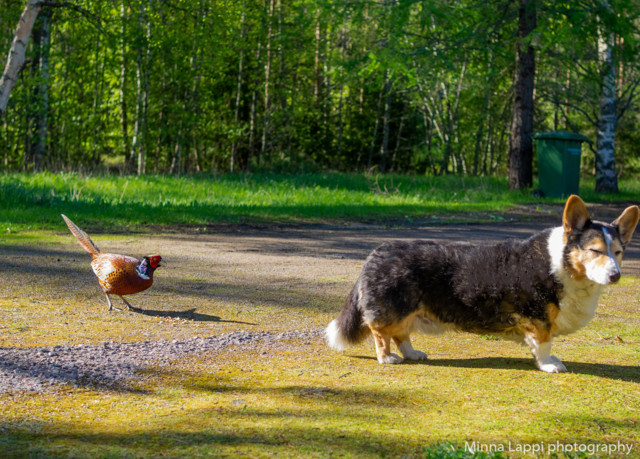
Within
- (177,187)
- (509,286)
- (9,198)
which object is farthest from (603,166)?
(509,286)

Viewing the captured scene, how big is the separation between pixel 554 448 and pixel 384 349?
4.66ft

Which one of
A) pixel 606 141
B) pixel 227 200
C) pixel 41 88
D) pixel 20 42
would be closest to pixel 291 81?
pixel 41 88

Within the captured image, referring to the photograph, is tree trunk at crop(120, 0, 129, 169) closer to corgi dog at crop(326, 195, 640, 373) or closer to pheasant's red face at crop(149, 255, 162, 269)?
pheasant's red face at crop(149, 255, 162, 269)

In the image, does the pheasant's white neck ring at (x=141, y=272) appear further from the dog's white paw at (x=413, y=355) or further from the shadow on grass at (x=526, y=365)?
the dog's white paw at (x=413, y=355)

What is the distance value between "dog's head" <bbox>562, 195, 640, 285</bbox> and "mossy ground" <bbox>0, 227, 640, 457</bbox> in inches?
24.3

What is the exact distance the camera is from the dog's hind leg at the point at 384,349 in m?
4.01

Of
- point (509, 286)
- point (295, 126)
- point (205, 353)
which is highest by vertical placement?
point (295, 126)

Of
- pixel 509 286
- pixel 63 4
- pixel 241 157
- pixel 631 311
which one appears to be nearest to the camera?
pixel 509 286

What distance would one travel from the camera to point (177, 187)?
53.2ft

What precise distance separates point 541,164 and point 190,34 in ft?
41.6

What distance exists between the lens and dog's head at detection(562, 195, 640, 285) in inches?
142

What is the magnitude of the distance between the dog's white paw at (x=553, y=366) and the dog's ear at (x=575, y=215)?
2.48 ft

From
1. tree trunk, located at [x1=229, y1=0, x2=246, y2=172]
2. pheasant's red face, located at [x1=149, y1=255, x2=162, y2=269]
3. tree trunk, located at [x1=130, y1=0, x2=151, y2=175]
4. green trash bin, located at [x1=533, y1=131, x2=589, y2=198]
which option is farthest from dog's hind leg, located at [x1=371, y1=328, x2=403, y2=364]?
tree trunk, located at [x1=229, y1=0, x2=246, y2=172]

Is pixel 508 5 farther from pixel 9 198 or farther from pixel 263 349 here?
pixel 263 349
